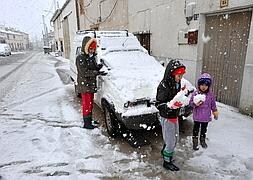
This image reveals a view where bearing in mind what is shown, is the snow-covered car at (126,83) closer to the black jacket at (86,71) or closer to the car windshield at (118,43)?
the car windshield at (118,43)

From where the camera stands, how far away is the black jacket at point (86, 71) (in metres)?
4.69

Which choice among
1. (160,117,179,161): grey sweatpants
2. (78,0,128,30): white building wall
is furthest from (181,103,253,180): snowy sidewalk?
(78,0,128,30): white building wall

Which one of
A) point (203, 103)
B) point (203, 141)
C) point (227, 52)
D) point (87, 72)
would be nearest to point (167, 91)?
point (203, 103)

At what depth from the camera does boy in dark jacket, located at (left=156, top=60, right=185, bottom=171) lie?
3.08m

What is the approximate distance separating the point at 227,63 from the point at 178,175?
3.90 m

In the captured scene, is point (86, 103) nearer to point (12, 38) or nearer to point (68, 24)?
point (68, 24)

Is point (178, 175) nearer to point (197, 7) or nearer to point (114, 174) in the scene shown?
point (114, 174)

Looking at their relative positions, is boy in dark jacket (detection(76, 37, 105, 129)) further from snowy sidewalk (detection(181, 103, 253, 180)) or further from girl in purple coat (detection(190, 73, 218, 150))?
snowy sidewalk (detection(181, 103, 253, 180))

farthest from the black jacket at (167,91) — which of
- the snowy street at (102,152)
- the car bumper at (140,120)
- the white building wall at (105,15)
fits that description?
the white building wall at (105,15)

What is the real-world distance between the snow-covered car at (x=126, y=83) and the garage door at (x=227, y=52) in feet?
6.23

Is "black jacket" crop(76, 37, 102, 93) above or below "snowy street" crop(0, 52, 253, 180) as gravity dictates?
above

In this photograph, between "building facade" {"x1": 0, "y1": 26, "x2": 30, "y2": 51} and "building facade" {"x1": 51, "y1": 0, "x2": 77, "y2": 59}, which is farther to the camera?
"building facade" {"x1": 0, "y1": 26, "x2": 30, "y2": 51}

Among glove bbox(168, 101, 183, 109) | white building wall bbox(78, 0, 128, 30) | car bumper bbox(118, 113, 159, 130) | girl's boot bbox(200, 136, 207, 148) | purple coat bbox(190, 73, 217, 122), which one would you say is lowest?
girl's boot bbox(200, 136, 207, 148)

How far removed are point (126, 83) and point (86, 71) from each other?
93cm
